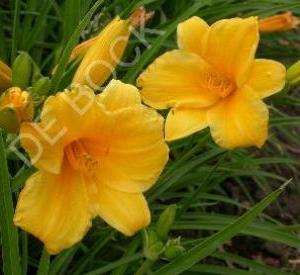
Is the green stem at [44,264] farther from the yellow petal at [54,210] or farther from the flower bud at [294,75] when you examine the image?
the flower bud at [294,75]

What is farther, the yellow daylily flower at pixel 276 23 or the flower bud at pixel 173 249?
the yellow daylily flower at pixel 276 23

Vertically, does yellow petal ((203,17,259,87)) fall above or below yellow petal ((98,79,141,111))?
below

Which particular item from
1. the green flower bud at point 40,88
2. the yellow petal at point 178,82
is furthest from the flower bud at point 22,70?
the yellow petal at point 178,82

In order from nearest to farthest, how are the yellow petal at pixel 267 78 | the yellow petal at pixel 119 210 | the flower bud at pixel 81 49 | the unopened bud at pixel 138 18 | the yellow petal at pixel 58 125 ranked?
the yellow petal at pixel 58 125 → the yellow petal at pixel 119 210 → the yellow petal at pixel 267 78 → the flower bud at pixel 81 49 → the unopened bud at pixel 138 18

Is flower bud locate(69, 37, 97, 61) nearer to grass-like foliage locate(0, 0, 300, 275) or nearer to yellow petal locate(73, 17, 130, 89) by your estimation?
grass-like foliage locate(0, 0, 300, 275)

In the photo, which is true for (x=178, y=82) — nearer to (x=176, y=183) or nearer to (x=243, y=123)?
(x=243, y=123)

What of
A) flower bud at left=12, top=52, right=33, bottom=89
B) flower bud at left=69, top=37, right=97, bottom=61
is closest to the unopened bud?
flower bud at left=69, top=37, right=97, bottom=61

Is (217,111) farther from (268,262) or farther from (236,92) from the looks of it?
(268,262)

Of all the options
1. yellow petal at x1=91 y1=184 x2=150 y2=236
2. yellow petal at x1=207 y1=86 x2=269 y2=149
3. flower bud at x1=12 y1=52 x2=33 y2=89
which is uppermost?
flower bud at x1=12 y1=52 x2=33 y2=89

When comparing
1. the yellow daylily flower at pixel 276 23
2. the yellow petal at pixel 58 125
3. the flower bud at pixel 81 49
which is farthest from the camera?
the yellow daylily flower at pixel 276 23

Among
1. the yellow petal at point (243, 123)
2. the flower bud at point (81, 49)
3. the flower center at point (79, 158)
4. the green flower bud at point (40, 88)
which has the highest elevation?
the green flower bud at point (40, 88)
